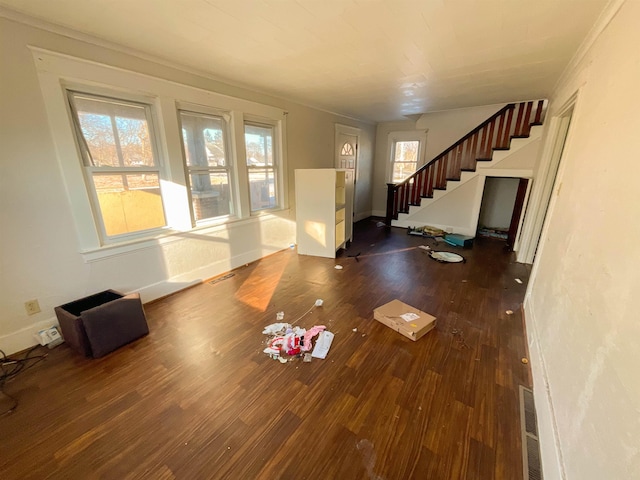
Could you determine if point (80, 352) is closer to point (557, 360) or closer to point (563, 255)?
point (557, 360)

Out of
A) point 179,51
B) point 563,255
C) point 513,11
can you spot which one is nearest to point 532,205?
point 563,255

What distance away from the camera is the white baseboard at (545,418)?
119cm

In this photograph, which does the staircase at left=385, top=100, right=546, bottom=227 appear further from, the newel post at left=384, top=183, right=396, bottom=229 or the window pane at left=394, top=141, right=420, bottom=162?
the window pane at left=394, top=141, right=420, bottom=162

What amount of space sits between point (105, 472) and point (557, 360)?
8.00 feet

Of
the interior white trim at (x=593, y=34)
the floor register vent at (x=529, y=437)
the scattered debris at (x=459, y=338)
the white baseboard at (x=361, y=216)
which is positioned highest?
the interior white trim at (x=593, y=34)

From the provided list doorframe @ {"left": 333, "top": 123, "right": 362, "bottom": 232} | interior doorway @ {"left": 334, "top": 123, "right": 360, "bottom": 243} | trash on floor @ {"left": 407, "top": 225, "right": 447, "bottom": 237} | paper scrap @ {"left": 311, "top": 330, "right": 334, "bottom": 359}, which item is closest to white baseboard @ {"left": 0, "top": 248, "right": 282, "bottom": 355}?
interior doorway @ {"left": 334, "top": 123, "right": 360, "bottom": 243}

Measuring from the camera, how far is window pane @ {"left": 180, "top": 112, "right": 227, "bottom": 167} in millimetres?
3025

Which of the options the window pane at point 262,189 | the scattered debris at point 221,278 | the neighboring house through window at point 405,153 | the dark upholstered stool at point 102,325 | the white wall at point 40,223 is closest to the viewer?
the white wall at point 40,223

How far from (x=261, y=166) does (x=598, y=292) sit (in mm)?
3770

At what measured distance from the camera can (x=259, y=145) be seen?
154 inches

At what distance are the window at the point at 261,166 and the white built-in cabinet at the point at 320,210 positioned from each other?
0.45 metres

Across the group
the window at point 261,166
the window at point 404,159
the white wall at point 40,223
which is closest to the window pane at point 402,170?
the window at point 404,159

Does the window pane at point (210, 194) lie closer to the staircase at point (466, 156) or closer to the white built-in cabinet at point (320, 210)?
the white built-in cabinet at point (320, 210)

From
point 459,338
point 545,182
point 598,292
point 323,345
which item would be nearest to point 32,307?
point 323,345
